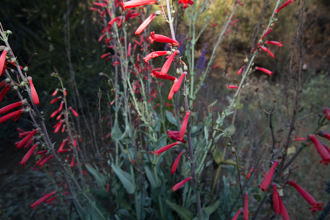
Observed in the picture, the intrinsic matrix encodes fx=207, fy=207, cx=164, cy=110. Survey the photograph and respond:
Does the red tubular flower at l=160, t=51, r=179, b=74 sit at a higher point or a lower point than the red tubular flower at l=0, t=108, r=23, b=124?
higher

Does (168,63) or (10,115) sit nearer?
(168,63)

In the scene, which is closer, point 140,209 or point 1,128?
point 140,209

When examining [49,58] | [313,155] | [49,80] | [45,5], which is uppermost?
[45,5]

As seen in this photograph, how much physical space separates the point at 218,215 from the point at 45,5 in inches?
216

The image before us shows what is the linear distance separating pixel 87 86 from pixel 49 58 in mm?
1020

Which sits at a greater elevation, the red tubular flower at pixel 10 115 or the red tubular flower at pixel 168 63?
the red tubular flower at pixel 168 63

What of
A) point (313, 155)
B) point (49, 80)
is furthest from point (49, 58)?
point (313, 155)

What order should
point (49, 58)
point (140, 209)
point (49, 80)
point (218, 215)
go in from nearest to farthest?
1. point (140, 209)
2. point (218, 215)
3. point (49, 80)
4. point (49, 58)

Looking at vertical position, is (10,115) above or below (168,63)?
below

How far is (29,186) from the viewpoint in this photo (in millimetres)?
3369

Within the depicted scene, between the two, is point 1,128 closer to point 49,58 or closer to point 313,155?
point 49,58

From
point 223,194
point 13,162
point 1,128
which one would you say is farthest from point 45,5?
point 223,194

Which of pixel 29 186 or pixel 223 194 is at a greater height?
pixel 223 194

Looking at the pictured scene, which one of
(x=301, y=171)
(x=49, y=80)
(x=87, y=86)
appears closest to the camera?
(x=301, y=171)
